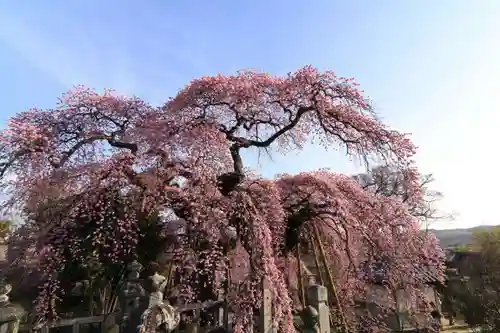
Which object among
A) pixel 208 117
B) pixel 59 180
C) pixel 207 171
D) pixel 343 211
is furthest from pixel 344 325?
pixel 59 180

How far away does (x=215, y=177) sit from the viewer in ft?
22.2

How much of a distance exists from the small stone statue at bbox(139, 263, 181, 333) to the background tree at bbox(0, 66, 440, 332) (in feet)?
4.24

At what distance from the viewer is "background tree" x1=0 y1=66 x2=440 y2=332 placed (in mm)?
6348

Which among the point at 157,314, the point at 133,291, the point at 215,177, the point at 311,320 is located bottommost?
the point at 311,320

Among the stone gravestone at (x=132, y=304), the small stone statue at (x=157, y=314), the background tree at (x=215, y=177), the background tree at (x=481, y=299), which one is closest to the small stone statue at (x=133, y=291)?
the stone gravestone at (x=132, y=304)

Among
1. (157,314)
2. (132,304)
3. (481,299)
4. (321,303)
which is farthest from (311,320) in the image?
(481,299)

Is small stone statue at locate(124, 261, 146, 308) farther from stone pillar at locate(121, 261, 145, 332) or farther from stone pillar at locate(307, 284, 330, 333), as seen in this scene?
stone pillar at locate(307, 284, 330, 333)

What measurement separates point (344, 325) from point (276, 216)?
3.12 m

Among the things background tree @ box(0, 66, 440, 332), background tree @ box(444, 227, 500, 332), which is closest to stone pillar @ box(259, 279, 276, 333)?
background tree @ box(0, 66, 440, 332)

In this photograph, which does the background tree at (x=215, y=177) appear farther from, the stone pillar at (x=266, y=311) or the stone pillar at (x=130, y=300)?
the stone pillar at (x=130, y=300)

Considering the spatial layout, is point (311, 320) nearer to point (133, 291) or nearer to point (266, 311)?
point (266, 311)

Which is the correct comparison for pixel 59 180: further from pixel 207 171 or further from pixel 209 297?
pixel 209 297

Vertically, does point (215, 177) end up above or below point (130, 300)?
above

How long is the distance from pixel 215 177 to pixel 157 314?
102 inches
